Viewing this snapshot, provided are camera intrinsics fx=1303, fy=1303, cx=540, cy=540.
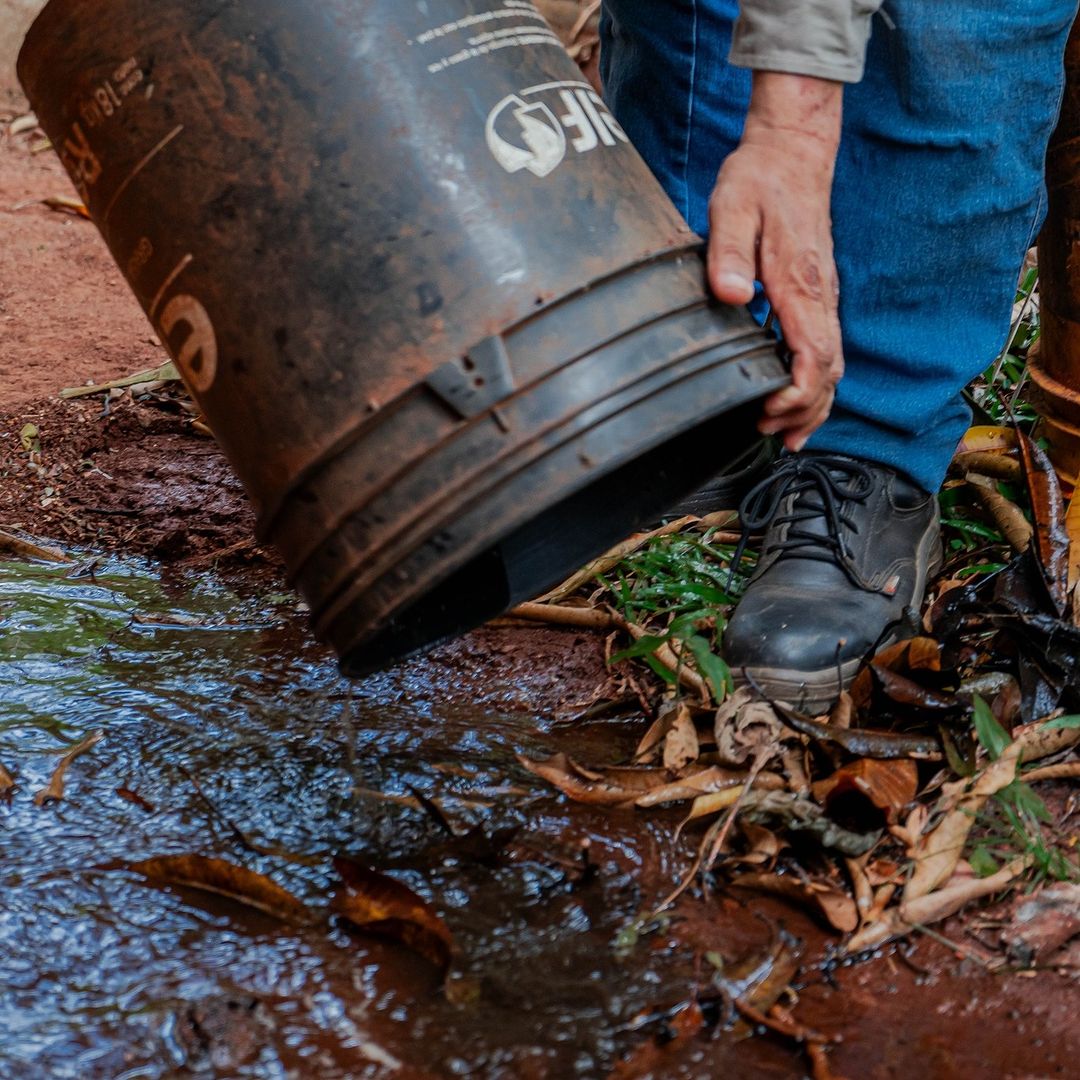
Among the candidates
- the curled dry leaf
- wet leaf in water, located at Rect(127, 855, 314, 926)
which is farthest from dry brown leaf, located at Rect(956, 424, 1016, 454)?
wet leaf in water, located at Rect(127, 855, 314, 926)

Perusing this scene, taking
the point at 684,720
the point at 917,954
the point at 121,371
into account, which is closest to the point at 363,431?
the point at 684,720

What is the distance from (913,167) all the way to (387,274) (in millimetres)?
1001

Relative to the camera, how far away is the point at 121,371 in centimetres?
309

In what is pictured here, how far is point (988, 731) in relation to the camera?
155 centimetres

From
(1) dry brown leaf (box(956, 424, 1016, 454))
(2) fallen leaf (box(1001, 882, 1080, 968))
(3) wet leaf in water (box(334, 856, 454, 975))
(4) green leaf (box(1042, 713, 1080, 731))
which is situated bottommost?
(1) dry brown leaf (box(956, 424, 1016, 454))

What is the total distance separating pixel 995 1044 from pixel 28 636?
1508 mm

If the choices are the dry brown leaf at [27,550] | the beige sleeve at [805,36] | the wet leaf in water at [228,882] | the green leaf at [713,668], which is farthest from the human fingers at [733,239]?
the dry brown leaf at [27,550]

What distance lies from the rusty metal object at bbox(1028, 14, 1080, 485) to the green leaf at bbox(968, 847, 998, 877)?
1.01 metres

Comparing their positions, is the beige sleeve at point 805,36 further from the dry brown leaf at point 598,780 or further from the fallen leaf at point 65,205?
the fallen leaf at point 65,205

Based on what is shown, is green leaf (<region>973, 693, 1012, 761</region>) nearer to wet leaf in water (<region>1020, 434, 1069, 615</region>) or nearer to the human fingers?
wet leaf in water (<region>1020, 434, 1069, 615</region>)

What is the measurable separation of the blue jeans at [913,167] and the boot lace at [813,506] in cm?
5

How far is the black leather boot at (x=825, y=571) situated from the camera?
1786mm

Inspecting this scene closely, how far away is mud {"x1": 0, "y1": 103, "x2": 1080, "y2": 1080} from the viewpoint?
123cm

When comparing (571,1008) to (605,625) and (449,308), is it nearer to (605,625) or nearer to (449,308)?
(449,308)
